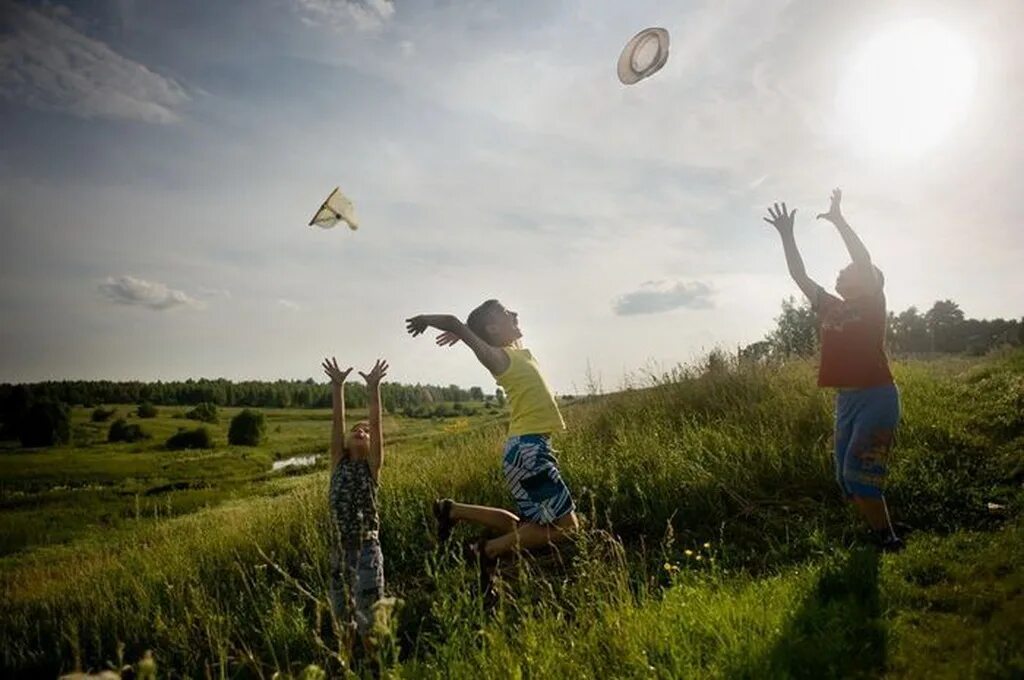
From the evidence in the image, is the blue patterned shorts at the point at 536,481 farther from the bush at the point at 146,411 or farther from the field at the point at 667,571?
the bush at the point at 146,411

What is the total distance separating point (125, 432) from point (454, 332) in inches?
4694

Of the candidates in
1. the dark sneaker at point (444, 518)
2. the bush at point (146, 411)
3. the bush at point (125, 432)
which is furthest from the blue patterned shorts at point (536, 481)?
the bush at point (146, 411)

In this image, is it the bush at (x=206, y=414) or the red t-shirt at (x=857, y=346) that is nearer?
the red t-shirt at (x=857, y=346)

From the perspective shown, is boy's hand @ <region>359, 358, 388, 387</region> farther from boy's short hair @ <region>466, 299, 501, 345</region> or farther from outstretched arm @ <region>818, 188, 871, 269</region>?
outstretched arm @ <region>818, 188, 871, 269</region>

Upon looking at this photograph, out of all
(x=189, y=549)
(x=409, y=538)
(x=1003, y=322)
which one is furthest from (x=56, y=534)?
(x=1003, y=322)

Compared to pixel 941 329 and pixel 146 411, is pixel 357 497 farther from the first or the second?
pixel 146 411

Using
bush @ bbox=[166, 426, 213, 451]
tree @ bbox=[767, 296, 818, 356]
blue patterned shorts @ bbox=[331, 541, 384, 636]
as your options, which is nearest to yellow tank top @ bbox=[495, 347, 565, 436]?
blue patterned shorts @ bbox=[331, 541, 384, 636]

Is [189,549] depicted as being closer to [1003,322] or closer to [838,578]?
[838,578]

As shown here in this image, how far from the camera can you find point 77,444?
99.8 m

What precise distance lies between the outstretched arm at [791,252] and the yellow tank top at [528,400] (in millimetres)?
2449

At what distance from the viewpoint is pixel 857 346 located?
15.8 ft

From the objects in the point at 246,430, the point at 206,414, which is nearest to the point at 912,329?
the point at 246,430

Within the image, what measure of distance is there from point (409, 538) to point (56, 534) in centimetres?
3689

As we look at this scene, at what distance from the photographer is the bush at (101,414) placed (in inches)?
4801
